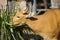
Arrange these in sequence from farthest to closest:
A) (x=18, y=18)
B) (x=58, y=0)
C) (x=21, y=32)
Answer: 1. (x=58, y=0)
2. (x=21, y=32)
3. (x=18, y=18)

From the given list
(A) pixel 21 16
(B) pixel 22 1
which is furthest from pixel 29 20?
(B) pixel 22 1

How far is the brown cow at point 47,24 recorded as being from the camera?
9.91m

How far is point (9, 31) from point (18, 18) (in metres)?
0.57

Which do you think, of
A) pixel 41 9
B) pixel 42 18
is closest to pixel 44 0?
pixel 41 9

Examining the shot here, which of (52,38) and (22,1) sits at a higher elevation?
(22,1)

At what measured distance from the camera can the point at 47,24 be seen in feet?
32.8

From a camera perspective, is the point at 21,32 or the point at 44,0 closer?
the point at 21,32

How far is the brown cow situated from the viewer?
9914mm

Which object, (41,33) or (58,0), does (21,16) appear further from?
(58,0)

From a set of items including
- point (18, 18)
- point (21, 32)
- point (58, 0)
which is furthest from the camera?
point (58, 0)

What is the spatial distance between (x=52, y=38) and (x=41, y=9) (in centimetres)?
150

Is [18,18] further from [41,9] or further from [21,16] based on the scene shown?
[41,9]

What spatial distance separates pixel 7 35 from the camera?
1006 centimetres

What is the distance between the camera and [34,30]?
1009 centimetres
